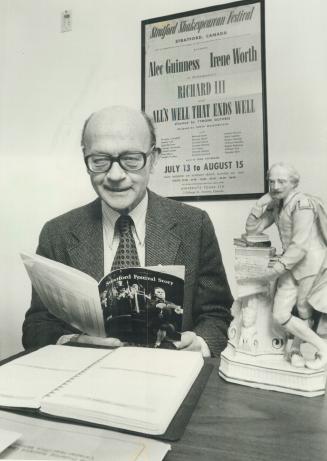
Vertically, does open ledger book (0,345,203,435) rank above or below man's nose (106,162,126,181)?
below

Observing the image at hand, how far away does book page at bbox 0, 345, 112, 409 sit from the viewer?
0.51 metres

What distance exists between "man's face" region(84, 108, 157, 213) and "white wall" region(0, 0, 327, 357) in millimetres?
30

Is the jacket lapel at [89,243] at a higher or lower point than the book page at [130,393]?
higher

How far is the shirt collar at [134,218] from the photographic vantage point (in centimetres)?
89

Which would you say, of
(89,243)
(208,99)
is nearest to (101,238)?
(89,243)

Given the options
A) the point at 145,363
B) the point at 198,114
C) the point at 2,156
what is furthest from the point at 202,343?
the point at 2,156

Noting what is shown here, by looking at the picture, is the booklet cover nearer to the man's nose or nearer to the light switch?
the man's nose

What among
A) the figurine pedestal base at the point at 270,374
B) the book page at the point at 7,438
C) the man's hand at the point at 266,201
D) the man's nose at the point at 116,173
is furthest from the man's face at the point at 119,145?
the book page at the point at 7,438

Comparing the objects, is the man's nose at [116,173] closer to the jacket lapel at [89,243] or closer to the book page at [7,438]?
the jacket lapel at [89,243]

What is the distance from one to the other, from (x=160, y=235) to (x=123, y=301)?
0.19m

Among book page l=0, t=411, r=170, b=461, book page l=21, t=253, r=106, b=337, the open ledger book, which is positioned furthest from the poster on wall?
book page l=0, t=411, r=170, b=461

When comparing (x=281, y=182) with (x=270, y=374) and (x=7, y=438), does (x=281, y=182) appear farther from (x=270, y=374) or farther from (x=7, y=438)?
(x=7, y=438)

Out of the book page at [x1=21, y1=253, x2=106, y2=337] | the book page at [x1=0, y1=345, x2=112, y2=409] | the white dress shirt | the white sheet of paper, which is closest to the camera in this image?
the white sheet of paper

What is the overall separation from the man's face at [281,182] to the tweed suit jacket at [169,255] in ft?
0.81
